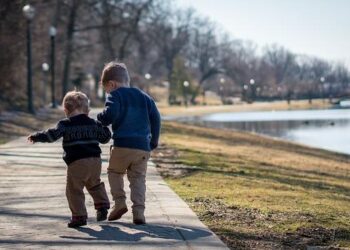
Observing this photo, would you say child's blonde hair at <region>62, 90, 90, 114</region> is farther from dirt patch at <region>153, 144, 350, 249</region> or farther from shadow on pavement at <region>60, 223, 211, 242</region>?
dirt patch at <region>153, 144, 350, 249</region>

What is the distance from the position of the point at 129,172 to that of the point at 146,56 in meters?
74.6

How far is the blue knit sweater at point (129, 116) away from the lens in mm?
6254

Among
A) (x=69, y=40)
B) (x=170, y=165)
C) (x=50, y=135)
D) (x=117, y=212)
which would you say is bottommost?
(x=170, y=165)

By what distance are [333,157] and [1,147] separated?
13.2 metres

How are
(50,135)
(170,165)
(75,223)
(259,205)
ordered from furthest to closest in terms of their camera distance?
(170,165) < (259,205) < (50,135) < (75,223)

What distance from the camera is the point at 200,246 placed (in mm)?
5340

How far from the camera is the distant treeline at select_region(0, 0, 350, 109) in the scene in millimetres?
30828

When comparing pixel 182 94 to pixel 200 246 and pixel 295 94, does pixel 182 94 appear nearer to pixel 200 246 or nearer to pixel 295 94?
pixel 295 94

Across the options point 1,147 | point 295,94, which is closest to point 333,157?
point 1,147

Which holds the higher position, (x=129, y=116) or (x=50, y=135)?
(x=129, y=116)

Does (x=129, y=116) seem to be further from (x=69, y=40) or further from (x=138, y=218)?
(x=69, y=40)

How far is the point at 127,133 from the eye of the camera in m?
6.32

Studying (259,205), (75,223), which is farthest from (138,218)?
(259,205)

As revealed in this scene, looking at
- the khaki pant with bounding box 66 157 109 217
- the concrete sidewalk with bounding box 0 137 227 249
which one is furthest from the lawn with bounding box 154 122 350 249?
the khaki pant with bounding box 66 157 109 217
